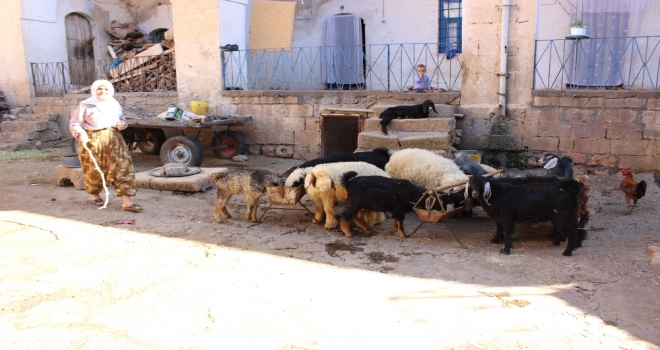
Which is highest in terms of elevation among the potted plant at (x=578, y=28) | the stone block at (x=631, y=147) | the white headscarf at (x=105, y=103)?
the potted plant at (x=578, y=28)

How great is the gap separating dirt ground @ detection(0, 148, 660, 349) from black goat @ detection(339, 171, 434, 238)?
0.90 feet

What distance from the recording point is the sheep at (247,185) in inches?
245

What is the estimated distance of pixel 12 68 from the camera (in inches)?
521

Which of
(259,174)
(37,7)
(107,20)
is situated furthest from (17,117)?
(259,174)

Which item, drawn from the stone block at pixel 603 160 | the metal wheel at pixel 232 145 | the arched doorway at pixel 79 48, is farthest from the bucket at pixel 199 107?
the stone block at pixel 603 160

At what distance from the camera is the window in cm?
1255

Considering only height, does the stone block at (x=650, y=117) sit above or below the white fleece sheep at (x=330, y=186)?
above

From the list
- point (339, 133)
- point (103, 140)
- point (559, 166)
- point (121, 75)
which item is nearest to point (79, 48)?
point (121, 75)

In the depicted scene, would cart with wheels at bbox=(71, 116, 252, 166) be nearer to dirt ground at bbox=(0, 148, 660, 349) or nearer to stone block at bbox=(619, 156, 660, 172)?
dirt ground at bbox=(0, 148, 660, 349)

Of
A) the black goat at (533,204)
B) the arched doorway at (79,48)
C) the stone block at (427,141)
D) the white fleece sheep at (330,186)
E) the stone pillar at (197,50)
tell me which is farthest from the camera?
the arched doorway at (79,48)

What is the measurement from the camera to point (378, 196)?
5.59 metres

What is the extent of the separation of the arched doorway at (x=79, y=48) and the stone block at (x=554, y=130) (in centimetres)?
1146

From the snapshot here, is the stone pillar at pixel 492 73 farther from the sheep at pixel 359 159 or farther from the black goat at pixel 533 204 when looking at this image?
the black goat at pixel 533 204

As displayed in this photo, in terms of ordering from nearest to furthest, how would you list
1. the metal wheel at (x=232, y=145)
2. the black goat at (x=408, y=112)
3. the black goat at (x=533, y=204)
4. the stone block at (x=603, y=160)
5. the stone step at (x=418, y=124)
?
the black goat at (x=533, y=204), the stone step at (x=418, y=124), the black goat at (x=408, y=112), the stone block at (x=603, y=160), the metal wheel at (x=232, y=145)
